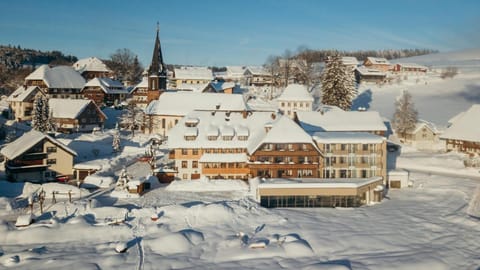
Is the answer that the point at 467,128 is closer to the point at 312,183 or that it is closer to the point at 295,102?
the point at 295,102

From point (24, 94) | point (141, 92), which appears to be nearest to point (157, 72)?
point (141, 92)

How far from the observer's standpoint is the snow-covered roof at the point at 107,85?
9044 centimetres

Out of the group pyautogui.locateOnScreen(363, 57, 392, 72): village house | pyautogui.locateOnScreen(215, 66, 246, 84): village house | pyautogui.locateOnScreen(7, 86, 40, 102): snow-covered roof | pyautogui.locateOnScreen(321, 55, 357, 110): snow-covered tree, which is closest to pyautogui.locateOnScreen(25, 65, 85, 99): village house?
pyautogui.locateOnScreen(7, 86, 40, 102): snow-covered roof

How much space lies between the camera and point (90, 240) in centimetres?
3244

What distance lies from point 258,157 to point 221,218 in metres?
11.9

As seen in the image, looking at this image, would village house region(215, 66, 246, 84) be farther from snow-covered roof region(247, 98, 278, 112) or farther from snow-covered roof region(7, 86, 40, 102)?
snow-covered roof region(7, 86, 40, 102)

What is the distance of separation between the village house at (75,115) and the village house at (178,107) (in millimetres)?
8975

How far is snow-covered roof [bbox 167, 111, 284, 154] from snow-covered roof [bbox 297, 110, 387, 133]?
742 centimetres

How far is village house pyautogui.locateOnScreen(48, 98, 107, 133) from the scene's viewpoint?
7119 cm

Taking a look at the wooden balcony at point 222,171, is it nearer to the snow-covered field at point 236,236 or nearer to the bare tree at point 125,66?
the snow-covered field at point 236,236

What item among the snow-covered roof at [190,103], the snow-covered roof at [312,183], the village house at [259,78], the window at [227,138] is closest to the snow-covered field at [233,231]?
the snow-covered roof at [312,183]

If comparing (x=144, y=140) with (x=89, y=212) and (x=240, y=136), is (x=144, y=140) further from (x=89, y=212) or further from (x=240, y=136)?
(x=89, y=212)

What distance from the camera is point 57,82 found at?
90.1 meters

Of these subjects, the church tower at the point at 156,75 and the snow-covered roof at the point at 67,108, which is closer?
the snow-covered roof at the point at 67,108
